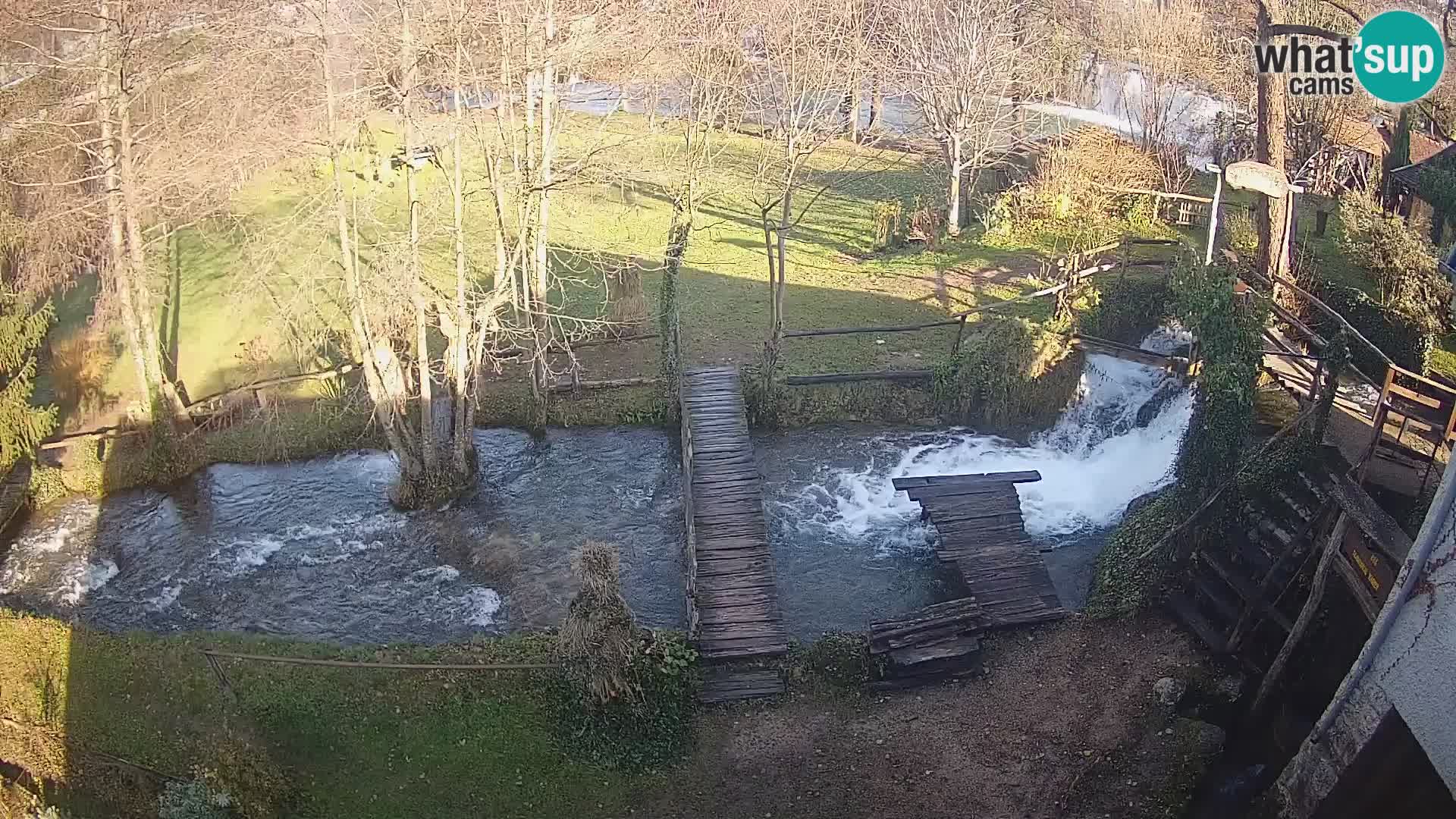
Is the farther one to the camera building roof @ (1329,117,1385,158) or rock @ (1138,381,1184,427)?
building roof @ (1329,117,1385,158)

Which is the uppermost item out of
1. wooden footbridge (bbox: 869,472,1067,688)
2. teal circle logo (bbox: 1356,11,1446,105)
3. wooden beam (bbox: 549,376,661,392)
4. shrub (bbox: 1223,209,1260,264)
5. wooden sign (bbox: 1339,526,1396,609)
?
teal circle logo (bbox: 1356,11,1446,105)

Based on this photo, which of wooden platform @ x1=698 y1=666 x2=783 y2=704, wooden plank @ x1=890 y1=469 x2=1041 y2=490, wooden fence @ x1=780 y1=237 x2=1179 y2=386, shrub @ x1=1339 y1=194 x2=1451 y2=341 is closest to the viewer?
wooden platform @ x1=698 y1=666 x2=783 y2=704

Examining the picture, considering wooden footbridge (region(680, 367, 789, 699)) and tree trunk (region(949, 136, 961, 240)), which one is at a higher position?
tree trunk (region(949, 136, 961, 240))

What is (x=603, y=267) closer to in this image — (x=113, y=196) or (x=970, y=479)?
(x=113, y=196)

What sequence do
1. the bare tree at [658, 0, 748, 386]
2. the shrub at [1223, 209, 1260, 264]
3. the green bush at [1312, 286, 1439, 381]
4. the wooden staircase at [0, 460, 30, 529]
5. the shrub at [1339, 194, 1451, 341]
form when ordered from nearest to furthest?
the green bush at [1312, 286, 1439, 381]
the shrub at [1339, 194, 1451, 341]
the wooden staircase at [0, 460, 30, 529]
the shrub at [1223, 209, 1260, 264]
the bare tree at [658, 0, 748, 386]

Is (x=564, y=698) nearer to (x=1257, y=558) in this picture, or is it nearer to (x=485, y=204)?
(x=1257, y=558)

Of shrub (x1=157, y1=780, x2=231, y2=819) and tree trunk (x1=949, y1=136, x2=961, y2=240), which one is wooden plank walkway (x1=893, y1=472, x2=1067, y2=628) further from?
tree trunk (x1=949, y1=136, x2=961, y2=240)

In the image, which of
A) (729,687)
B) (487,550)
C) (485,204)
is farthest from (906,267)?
(729,687)

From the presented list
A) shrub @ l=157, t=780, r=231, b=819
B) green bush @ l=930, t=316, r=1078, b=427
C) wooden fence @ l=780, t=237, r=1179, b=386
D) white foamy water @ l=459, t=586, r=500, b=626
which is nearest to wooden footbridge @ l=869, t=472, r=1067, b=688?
green bush @ l=930, t=316, r=1078, b=427
